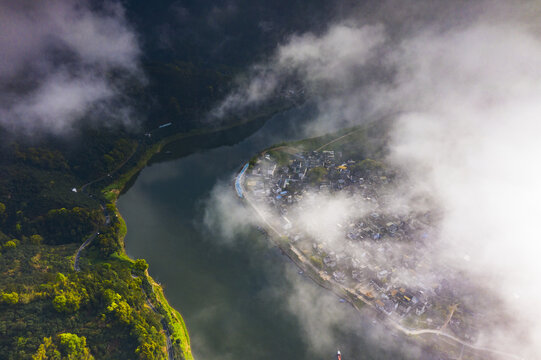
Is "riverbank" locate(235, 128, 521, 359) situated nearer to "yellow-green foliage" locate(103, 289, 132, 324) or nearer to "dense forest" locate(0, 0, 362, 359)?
"dense forest" locate(0, 0, 362, 359)

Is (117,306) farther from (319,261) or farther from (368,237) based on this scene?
(368,237)

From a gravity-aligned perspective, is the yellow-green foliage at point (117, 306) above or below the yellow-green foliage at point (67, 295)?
below

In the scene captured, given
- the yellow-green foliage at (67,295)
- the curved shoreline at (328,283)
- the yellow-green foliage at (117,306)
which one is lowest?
the curved shoreline at (328,283)

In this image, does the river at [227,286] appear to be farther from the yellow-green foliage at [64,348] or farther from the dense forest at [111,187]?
the yellow-green foliage at [64,348]

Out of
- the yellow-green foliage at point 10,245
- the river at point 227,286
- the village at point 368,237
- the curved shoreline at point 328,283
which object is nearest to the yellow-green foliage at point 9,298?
the yellow-green foliage at point 10,245

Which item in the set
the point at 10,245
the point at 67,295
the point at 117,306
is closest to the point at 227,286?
the point at 117,306

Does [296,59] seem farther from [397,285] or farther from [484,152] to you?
[397,285]
